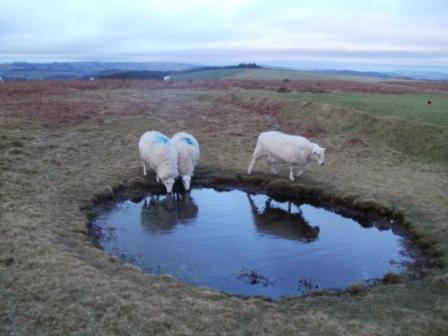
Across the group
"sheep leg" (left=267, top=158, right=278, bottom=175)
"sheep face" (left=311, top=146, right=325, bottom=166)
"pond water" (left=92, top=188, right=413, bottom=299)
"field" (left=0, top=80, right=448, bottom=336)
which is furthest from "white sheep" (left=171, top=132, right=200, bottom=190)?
"sheep face" (left=311, top=146, right=325, bottom=166)

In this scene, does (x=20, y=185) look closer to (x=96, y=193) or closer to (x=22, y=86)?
(x=96, y=193)

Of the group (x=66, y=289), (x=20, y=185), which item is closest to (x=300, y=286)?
(x=66, y=289)

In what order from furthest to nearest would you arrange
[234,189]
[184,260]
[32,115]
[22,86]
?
[22,86] → [32,115] → [234,189] → [184,260]

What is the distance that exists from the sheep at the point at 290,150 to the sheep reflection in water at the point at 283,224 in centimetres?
258

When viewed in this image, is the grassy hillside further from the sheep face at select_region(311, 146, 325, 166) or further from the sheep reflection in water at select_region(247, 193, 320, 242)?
the sheep reflection in water at select_region(247, 193, 320, 242)

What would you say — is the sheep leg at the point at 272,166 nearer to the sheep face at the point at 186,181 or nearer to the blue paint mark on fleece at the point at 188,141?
the blue paint mark on fleece at the point at 188,141

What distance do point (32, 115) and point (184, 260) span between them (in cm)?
2190

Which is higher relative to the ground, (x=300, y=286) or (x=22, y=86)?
(x=22, y=86)

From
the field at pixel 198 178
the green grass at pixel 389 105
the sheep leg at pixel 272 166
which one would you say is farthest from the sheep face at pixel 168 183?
the green grass at pixel 389 105

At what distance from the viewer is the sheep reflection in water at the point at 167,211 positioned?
49.5ft

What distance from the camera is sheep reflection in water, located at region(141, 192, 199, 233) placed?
15.1 meters

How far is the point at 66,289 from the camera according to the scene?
9.33 metres

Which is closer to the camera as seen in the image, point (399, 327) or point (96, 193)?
point (399, 327)

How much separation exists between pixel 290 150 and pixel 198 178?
394cm
